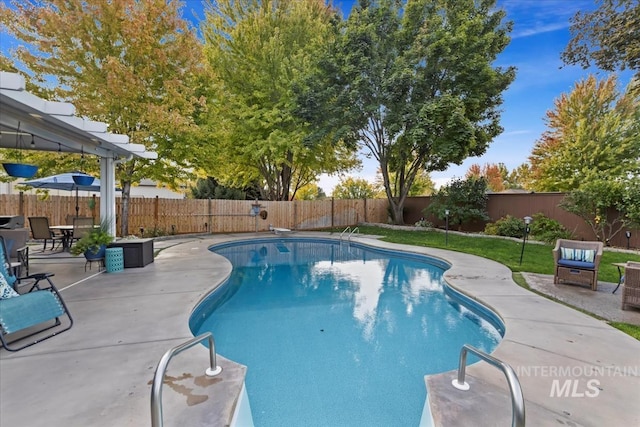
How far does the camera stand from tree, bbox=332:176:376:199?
22.2 metres

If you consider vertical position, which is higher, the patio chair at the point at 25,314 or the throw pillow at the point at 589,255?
the throw pillow at the point at 589,255

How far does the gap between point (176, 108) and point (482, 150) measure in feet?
42.8

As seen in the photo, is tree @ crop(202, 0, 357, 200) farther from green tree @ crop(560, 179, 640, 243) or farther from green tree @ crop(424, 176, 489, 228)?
green tree @ crop(560, 179, 640, 243)

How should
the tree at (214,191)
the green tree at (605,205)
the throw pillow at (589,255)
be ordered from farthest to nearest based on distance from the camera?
1. the tree at (214,191)
2. the green tree at (605,205)
3. the throw pillow at (589,255)

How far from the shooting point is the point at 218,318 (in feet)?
15.9

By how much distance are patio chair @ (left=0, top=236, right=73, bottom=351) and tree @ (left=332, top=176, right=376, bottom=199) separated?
61.1ft

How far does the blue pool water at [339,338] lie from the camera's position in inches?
111

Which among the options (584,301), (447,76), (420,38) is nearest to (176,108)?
(420,38)

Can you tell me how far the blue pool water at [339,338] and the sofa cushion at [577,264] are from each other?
215cm

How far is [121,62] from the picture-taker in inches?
378

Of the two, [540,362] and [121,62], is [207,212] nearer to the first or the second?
[121,62]

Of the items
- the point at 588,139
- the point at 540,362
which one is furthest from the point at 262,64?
the point at 588,139

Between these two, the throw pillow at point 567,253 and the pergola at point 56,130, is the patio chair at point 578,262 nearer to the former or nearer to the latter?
the throw pillow at point 567,253

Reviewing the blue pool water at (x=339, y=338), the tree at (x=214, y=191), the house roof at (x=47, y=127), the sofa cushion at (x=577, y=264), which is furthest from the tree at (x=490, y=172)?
the house roof at (x=47, y=127)
